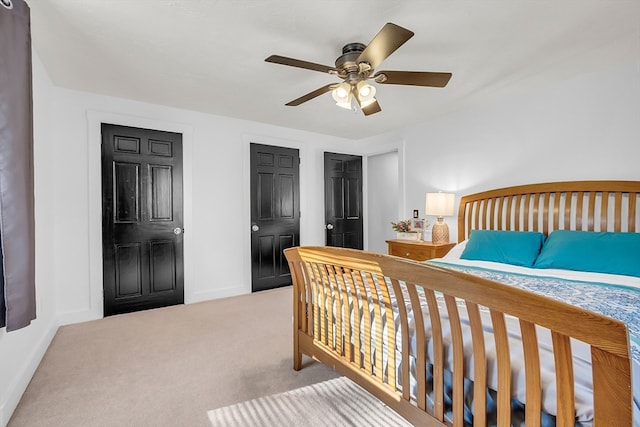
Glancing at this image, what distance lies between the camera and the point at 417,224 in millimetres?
4227

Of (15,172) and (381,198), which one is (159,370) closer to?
(15,172)

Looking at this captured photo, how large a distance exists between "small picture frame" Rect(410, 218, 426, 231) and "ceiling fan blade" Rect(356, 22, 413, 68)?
105 inches

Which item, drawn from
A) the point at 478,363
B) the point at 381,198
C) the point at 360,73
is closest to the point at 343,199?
the point at 381,198

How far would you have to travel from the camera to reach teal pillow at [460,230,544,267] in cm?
264

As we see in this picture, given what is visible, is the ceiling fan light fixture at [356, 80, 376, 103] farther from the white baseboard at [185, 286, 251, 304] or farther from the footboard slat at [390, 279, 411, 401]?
the white baseboard at [185, 286, 251, 304]

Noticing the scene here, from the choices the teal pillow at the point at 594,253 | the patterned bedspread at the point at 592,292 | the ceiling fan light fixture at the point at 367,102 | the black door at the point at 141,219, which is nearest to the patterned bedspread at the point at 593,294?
the patterned bedspread at the point at 592,292

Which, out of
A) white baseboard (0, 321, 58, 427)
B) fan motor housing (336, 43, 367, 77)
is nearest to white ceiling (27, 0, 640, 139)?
fan motor housing (336, 43, 367, 77)

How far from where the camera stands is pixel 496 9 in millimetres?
1865

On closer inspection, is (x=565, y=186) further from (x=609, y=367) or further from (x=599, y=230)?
(x=609, y=367)

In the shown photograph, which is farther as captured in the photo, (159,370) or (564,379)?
(159,370)

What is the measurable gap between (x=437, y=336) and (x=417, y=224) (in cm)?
319

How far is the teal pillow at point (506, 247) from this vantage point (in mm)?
2637

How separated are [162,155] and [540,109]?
13.4 feet

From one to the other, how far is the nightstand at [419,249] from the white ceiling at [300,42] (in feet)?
5.48
